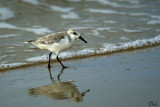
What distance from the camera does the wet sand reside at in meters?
4.50

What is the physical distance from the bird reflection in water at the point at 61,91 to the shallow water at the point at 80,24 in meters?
1.63

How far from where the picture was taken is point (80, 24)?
9.78 metres

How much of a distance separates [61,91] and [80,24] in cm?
493

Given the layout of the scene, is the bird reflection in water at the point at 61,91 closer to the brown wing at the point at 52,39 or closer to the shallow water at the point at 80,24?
the brown wing at the point at 52,39

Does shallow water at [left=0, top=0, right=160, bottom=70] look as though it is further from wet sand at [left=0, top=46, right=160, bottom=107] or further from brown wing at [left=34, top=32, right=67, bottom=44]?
wet sand at [left=0, top=46, right=160, bottom=107]

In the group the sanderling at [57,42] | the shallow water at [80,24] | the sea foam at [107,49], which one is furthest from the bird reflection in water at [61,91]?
the sea foam at [107,49]

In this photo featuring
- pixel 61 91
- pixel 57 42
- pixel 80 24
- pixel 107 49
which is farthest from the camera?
pixel 80 24

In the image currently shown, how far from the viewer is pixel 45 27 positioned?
952 centimetres

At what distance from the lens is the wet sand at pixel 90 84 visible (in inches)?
177

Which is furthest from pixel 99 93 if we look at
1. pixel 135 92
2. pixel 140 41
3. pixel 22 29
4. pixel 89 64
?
pixel 22 29

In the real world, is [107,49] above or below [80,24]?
below

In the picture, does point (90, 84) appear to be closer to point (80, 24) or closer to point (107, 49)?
point (107, 49)

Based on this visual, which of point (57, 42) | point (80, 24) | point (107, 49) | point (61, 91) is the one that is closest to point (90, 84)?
point (61, 91)

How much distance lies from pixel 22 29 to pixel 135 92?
5.20 m
